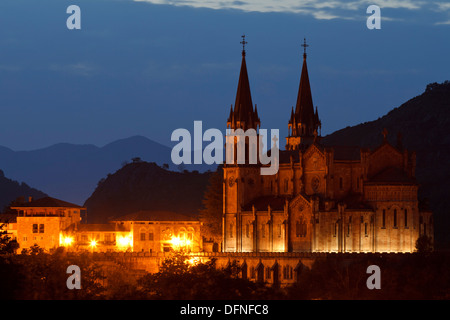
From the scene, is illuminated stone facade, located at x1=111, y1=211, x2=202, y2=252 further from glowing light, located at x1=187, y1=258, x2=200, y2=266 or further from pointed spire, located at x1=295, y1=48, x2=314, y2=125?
pointed spire, located at x1=295, y1=48, x2=314, y2=125

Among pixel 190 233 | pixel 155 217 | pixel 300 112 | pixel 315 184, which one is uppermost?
pixel 300 112

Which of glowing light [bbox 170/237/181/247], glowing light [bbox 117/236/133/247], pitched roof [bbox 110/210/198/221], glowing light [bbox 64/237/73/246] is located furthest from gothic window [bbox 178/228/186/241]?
glowing light [bbox 64/237/73/246]

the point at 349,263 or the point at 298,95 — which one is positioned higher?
the point at 298,95

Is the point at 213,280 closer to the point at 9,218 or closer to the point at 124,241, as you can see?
the point at 124,241

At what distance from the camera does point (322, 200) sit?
5084 inches

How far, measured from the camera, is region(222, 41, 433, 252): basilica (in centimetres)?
12512

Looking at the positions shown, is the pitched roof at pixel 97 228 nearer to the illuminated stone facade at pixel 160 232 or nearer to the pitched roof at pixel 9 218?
the illuminated stone facade at pixel 160 232

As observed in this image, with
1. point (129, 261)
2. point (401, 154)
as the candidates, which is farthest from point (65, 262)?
point (401, 154)

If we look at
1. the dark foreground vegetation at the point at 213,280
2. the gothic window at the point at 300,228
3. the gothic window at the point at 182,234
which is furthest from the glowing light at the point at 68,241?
the gothic window at the point at 300,228

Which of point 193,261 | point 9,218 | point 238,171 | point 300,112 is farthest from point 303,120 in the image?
point 9,218
